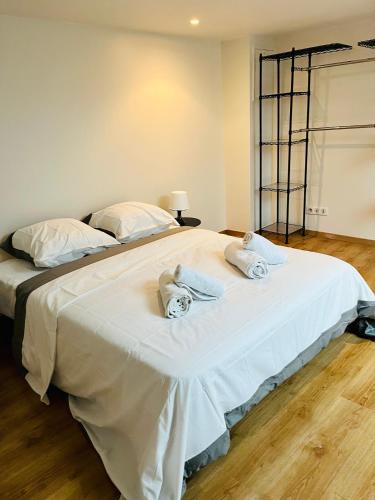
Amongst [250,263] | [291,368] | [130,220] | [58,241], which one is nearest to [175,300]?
[250,263]

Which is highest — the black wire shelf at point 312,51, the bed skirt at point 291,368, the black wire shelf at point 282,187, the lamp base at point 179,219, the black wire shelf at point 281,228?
the black wire shelf at point 312,51

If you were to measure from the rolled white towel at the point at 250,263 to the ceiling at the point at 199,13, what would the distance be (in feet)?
5.69

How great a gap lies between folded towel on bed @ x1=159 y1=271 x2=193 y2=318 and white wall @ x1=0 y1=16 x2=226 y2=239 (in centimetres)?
160

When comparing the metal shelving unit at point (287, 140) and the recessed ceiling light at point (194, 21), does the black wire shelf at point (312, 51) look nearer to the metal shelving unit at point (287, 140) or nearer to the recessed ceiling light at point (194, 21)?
the metal shelving unit at point (287, 140)

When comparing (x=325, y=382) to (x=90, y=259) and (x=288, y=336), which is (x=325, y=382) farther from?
(x=90, y=259)

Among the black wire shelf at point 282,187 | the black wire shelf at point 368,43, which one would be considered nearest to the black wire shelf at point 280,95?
the black wire shelf at point 368,43

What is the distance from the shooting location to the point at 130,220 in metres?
3.14

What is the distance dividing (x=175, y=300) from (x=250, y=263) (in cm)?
60

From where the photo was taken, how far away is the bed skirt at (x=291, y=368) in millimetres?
1595

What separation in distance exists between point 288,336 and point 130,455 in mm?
906

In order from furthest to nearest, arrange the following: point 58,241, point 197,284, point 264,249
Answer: point 58,241, point 264,249, point 197,284

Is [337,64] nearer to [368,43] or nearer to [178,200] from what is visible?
[368,43]

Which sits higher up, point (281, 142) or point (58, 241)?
point (281, 142)

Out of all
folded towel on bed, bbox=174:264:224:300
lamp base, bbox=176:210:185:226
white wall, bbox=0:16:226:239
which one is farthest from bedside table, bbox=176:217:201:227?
folded towel on bed, bbox=174:264:224:300
